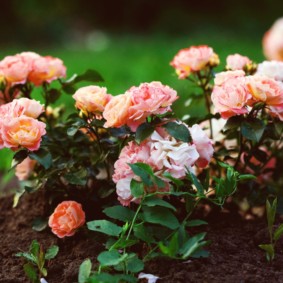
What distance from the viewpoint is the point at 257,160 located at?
6.78 feet

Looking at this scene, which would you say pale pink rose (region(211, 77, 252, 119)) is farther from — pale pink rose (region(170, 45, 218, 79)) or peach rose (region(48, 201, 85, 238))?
peach rose (region(48, 201, 85, 238))

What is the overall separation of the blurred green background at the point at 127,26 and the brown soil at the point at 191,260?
501cm

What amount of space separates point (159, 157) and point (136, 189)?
10 cm

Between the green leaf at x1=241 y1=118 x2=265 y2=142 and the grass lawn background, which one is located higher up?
the grass lawn background

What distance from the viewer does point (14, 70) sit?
1986mm

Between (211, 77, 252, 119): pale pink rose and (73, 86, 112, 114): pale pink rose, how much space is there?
300 millimetres

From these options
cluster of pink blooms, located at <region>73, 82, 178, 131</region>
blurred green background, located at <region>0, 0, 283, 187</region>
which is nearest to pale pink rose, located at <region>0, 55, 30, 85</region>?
cluster of pink blooms, located at <region>73, 82, 178, 131</region>

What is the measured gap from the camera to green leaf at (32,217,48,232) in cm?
194

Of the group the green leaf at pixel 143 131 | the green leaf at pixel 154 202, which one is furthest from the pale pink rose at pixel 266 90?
the green leaf at pixel 154 202

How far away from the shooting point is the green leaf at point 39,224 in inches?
76.5

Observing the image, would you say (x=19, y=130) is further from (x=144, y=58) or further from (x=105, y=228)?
(x=144, y=58)

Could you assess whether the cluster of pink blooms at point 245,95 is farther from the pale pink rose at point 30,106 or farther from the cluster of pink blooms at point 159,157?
the pale pink rose at point 30,106

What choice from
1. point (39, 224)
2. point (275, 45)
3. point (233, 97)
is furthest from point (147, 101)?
point (275, 45)

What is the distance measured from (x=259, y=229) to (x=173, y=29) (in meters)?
7.99
